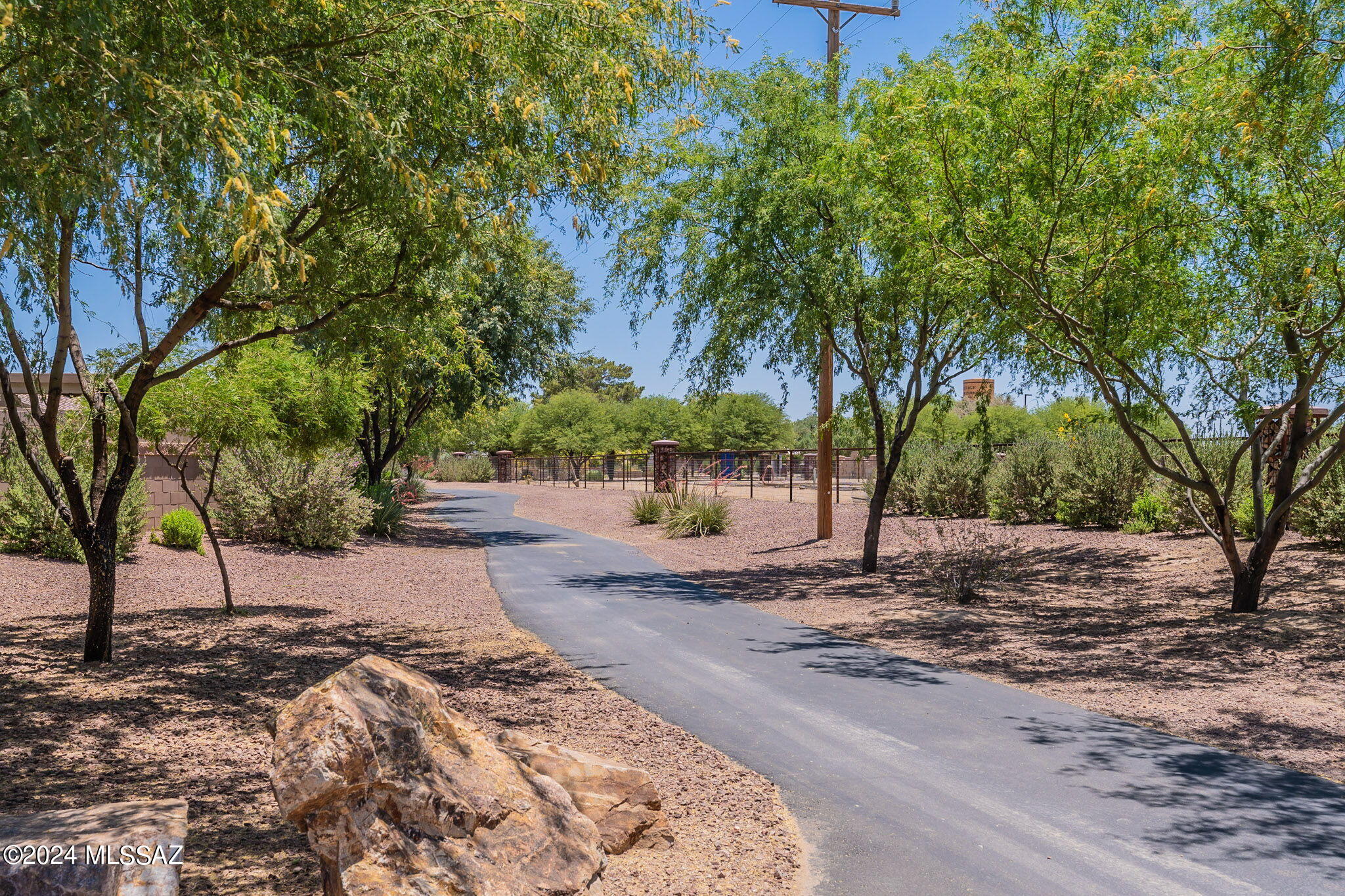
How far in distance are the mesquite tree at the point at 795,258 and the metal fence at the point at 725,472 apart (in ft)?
31.8

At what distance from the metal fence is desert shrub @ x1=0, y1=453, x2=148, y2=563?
14475mm

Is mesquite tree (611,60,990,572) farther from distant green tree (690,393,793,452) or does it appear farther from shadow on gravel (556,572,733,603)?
distant green tree (690,393,793,452)

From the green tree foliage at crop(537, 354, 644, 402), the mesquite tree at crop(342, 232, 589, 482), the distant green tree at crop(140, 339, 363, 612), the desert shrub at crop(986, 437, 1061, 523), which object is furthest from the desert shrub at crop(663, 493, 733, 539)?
the green tree foliage at crop(537, 354, 644, 402)

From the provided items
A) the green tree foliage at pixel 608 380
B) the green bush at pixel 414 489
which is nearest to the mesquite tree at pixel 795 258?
the green bush at pixel 414 489

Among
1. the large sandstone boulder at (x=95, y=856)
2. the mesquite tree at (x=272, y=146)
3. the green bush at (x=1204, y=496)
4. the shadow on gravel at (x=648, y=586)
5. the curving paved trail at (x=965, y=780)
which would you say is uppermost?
the mesquite tree at (x=272, y=146)

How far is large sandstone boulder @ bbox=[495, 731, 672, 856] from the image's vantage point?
479cm

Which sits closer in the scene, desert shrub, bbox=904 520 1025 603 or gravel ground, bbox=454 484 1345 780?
gravel ground, bbox=454 484 1345 780

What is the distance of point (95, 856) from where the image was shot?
10.2 feet

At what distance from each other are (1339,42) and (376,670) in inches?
401

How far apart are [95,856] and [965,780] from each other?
4600 millimetres

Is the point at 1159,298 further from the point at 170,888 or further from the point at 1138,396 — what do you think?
the point at 170,888

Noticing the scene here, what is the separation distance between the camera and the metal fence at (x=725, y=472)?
107 ft

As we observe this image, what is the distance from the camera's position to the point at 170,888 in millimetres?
3201

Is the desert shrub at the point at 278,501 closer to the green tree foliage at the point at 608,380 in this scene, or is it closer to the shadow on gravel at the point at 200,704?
the shadow on gravel at the point at 200,704
